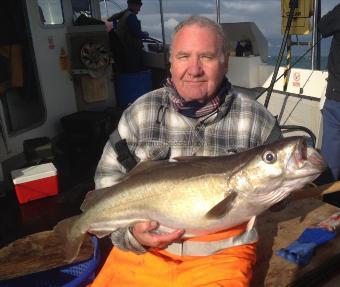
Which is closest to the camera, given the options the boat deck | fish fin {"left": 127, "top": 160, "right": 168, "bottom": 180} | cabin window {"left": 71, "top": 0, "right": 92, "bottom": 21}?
fish fin {"left": 127, "top": 160, "right": 168, "bottom": 180}

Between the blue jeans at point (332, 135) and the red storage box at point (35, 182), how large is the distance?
3.41m

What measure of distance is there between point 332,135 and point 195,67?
2.82 meters

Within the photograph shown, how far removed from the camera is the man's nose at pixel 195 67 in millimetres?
2424

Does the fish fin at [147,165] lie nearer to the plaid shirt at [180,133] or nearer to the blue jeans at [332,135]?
the plaid shirt at [180,133]

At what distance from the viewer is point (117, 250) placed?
2.57 meters

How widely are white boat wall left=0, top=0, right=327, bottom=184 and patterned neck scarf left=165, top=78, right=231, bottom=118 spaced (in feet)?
11.1

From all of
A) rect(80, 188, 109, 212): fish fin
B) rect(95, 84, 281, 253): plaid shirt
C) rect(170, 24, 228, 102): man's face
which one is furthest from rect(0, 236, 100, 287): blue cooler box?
rect(170, 24, 228, 102): man's face

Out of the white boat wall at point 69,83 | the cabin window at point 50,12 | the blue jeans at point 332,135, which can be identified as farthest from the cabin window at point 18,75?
the blue jeans at point 332,135

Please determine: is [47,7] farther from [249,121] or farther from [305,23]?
[249,121]

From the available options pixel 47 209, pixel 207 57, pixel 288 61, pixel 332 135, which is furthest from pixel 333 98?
pixel 47 209

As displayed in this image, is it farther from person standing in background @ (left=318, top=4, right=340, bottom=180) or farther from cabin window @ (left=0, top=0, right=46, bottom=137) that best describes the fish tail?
cabin window @ (left=0, top=0, right=46, bottom=137)

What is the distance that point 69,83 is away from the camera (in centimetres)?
738

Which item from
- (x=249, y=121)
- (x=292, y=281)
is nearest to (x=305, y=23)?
(x=249, y=121)

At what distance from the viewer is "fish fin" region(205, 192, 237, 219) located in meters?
2.01
